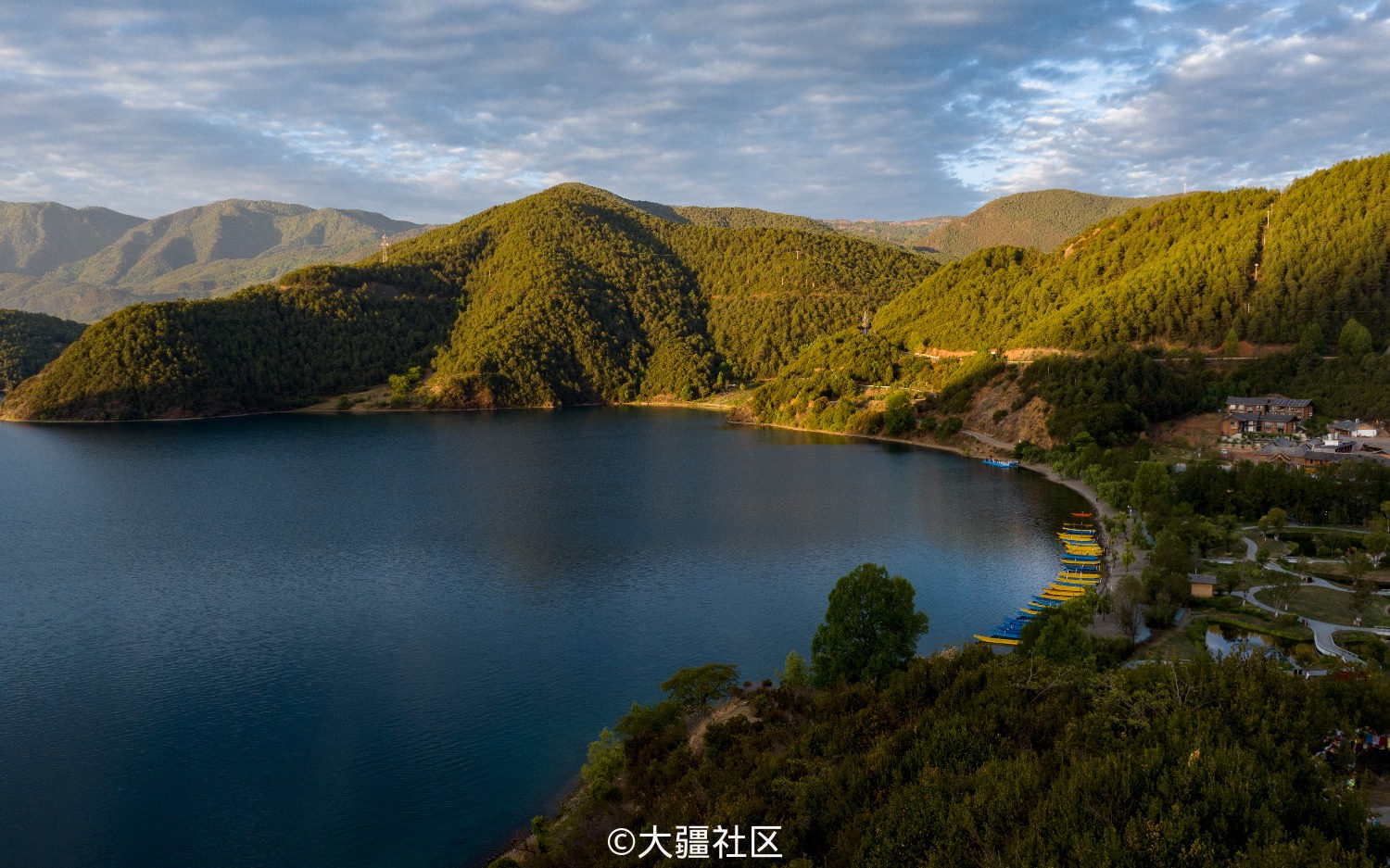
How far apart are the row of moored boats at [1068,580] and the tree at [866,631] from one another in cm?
830

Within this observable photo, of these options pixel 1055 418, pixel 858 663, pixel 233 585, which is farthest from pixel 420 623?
pixel 1055 418

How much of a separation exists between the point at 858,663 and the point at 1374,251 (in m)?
117

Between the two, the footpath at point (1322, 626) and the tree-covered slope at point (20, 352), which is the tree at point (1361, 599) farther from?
the tree-covered slope at point (20, 352)

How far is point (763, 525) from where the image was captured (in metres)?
71.8

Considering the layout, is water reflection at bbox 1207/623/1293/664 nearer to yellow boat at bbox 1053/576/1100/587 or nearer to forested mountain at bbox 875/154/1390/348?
yellow boat at bbox 1053/576/1100/587

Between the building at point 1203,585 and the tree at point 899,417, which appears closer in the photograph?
the building at point 1203,585

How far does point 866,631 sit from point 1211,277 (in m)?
111

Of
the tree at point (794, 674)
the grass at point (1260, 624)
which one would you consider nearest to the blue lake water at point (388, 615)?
the tree at point (794, 674)

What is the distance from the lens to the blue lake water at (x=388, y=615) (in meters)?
31.0

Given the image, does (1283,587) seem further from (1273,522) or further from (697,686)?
(697,686)

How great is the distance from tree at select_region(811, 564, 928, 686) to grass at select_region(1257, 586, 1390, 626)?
23517mm

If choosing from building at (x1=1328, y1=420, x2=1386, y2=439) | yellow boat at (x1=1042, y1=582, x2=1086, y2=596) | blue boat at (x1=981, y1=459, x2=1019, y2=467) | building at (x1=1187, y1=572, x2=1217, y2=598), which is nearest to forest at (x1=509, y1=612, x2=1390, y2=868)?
building at (x1=1187, y1=572, x2=1217, y2=598)

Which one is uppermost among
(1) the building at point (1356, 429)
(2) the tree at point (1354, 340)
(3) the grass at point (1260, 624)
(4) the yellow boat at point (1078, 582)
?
(2) the tree at point (1354, 340)

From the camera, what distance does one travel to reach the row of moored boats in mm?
45844
